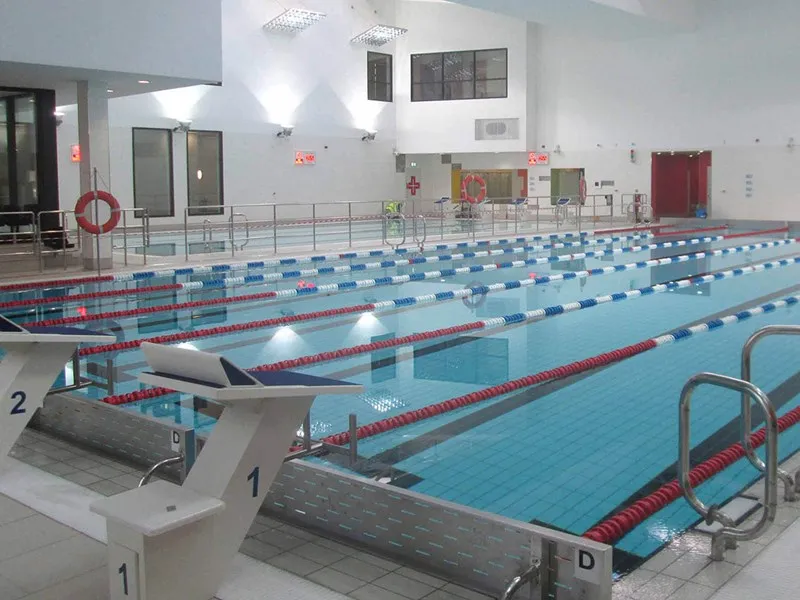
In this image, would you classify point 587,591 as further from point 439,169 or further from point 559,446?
point 439,169

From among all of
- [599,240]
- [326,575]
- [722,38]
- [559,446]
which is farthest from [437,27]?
[326,575]

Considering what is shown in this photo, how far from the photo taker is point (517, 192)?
88.8 ft

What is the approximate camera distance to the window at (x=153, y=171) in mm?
20984

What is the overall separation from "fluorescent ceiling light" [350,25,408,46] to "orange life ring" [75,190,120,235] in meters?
14.0

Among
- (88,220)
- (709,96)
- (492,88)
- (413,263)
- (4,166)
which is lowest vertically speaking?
(413,263)

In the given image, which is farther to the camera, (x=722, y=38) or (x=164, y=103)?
(x=722, y=38)

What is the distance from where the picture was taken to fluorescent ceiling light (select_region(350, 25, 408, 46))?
78.4 ft

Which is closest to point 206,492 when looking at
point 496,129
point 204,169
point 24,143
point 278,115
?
point 24,143

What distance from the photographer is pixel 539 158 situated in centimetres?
2564

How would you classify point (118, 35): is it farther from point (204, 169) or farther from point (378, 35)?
point (378, 35)

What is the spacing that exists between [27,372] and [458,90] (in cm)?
2343

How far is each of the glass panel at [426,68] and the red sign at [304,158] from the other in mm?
4334

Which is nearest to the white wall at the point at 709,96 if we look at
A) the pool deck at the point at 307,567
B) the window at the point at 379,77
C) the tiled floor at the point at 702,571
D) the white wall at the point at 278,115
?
the window at the point at 379,77

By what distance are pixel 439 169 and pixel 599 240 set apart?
1071 cm
